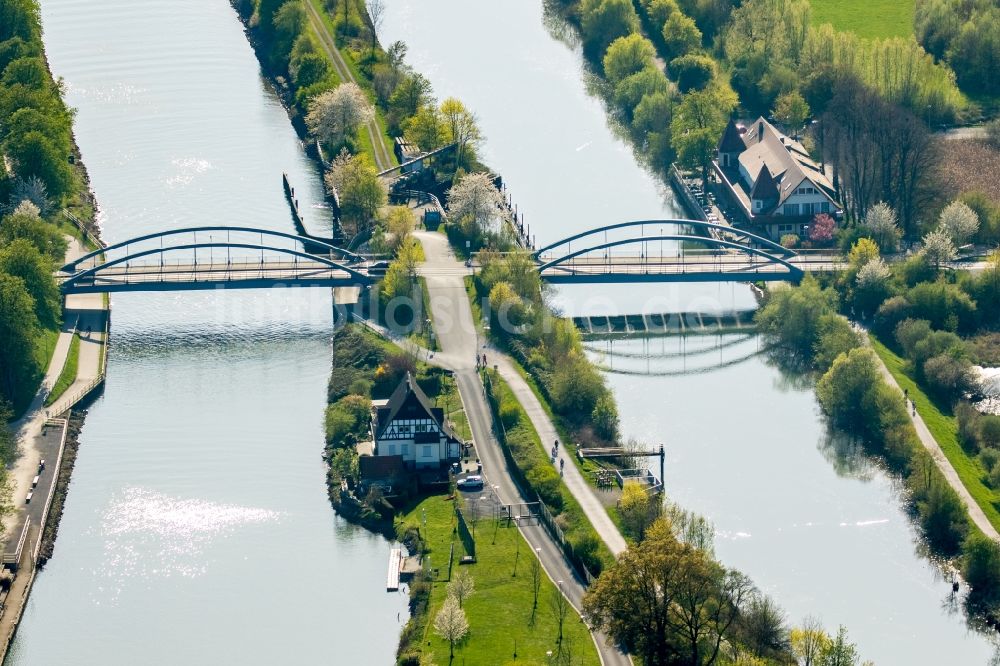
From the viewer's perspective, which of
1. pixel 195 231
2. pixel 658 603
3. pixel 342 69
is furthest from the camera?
pixel 342 69

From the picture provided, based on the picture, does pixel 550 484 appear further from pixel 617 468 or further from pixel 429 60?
pixel 429 60

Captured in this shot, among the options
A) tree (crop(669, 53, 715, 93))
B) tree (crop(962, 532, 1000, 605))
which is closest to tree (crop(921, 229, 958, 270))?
tree (crop(669, 53, 715, 93))

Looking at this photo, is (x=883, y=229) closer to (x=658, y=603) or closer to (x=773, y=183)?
(x=773, y=183)

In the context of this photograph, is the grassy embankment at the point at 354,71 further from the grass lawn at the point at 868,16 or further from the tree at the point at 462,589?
the tree at the point at 462,589

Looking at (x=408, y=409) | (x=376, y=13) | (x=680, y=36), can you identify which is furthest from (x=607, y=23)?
(x=408, y=409)

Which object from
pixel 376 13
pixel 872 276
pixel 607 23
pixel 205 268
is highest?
pixel 376 13

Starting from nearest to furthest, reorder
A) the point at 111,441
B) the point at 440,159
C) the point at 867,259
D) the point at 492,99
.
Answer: the point at 111,441, the point at 867,259, the point at 440,159, the point at 492,99

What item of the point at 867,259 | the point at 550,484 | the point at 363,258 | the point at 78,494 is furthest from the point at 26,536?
the point at 867,259
